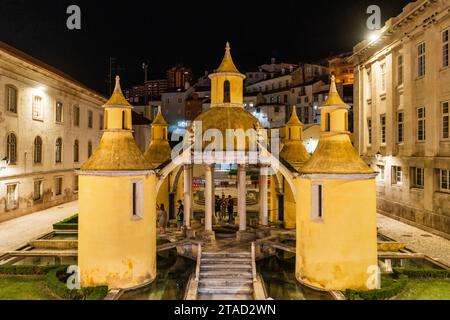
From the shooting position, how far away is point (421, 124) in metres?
31.2

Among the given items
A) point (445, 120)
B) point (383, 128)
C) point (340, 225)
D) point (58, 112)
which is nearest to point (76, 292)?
point (340, 225)

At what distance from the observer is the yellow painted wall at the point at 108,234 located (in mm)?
16438

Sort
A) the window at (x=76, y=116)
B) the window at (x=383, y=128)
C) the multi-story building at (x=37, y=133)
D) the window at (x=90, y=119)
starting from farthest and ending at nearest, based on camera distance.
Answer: the window at (x=90, y=119)
the window at (x=76, y=116)
the window at (x=383, y=128)
the multi-story building at (x=37, y=133)

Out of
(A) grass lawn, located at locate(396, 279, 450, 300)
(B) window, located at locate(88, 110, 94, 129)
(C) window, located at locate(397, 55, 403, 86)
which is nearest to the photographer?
(A) grass lawn, located at locate(396, 279, 450, 300)

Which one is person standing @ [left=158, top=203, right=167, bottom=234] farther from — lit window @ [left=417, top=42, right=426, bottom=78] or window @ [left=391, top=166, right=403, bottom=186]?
lit window @ [left=417, top=42, right=426, bottom=78]

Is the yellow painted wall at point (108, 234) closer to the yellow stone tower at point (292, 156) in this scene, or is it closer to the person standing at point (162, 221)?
the person standing at point (162, 221)

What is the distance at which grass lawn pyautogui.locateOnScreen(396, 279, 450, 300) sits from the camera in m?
15.8

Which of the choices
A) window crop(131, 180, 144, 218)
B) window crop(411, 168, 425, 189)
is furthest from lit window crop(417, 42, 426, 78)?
window crop(131, 180, 144, 218)

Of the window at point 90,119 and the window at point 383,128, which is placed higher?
the window at point 90,119

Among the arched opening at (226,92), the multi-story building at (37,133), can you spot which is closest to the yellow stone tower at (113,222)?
the arched opening at (226,92)

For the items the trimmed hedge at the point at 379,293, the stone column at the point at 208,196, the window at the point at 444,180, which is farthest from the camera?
the window at the point at 444,180

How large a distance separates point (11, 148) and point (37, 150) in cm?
491

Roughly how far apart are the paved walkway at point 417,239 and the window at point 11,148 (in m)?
30.7

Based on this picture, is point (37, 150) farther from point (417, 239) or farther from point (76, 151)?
point (417, 239)
